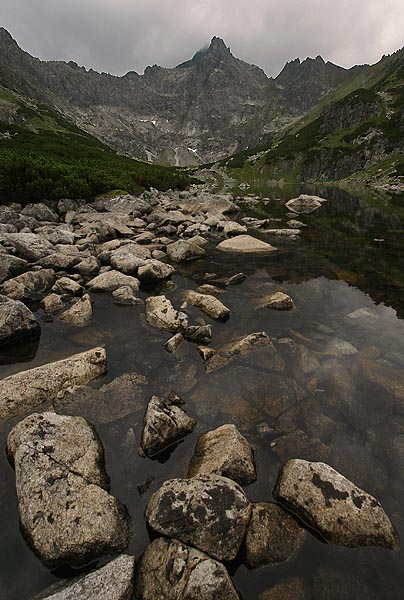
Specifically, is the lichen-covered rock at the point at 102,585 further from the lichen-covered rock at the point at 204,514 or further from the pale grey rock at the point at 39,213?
the pale grey rock at the point at 39,213

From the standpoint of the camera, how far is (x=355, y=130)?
15612cm

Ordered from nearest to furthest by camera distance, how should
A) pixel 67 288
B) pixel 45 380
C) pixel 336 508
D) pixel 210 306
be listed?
pixel 336 508 → pixel 45 380 → pixel 210 306 → pixel 67 288

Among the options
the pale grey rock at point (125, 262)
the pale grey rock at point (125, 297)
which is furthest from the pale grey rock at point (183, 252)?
the pale grey rock at point (125, 297)

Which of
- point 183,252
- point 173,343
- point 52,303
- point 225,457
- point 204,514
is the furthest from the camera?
point 183,252

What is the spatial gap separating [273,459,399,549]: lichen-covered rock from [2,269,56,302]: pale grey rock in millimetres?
11241

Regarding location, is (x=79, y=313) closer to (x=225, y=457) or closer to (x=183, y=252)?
(x=225, y=457)

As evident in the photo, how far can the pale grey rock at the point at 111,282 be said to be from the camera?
42.7 ft

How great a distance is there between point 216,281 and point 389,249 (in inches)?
537

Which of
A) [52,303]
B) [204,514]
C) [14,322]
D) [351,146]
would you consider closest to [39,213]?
[52,303]

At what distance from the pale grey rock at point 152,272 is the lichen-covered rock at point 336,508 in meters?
10.7

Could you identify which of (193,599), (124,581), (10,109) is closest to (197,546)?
(193,599)

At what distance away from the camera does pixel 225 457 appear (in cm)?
545

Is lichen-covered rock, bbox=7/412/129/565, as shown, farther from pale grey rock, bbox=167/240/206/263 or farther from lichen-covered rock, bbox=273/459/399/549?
pale grey rock, bbox=167/240/206/263

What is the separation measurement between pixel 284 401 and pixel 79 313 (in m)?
7.42
